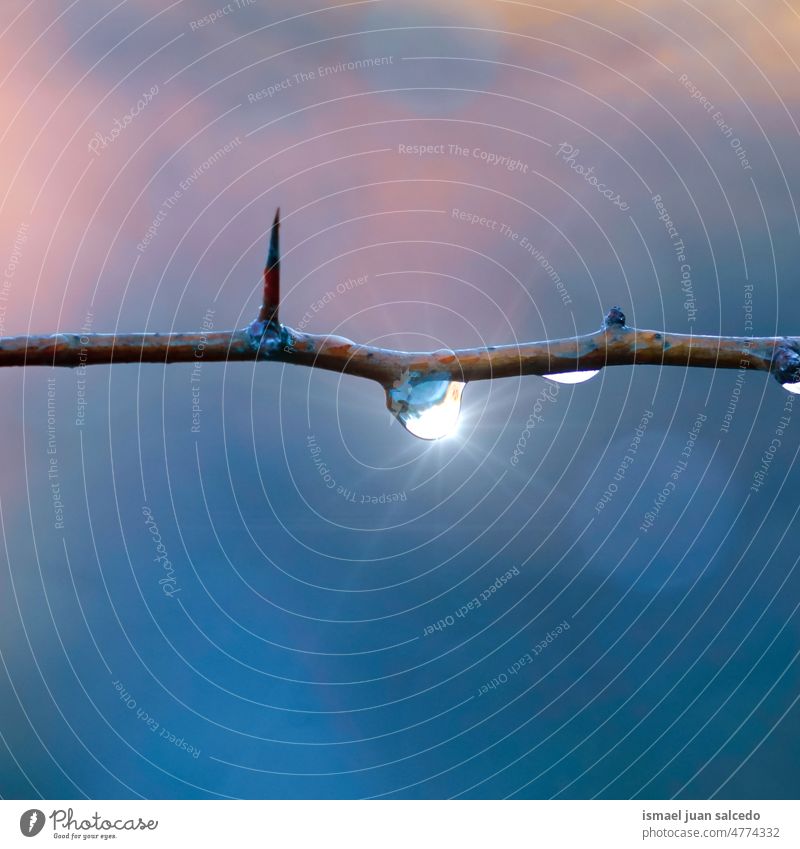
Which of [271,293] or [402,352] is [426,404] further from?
[271,293]
